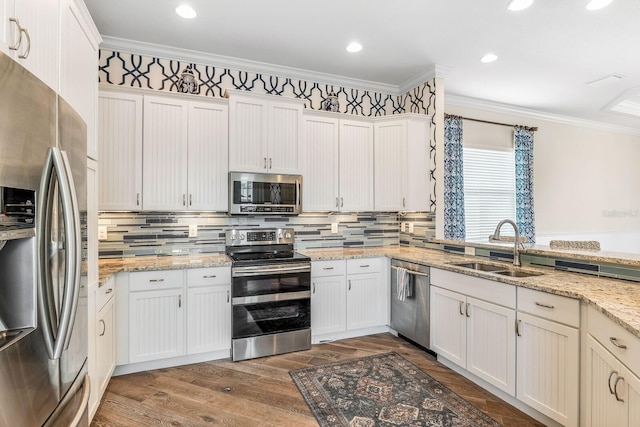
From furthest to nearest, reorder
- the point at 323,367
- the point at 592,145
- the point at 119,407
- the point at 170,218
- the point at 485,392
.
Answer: the point at 592,145 → the point at 170,218 → the point at 323,367 → the point at 485,392 → the point at 119,407

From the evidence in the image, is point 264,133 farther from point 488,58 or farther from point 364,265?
point 488,58

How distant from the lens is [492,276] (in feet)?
7.68

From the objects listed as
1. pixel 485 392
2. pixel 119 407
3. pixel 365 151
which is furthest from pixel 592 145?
pixel 119 407

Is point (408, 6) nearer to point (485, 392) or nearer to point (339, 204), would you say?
point (339, 204)

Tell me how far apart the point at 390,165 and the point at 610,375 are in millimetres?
2690

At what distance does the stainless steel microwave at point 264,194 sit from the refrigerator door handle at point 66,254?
2060mm

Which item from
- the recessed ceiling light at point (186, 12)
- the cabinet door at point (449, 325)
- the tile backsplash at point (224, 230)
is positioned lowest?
the cabinet door at point (449, 325)

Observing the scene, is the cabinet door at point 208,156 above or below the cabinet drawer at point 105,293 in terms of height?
above

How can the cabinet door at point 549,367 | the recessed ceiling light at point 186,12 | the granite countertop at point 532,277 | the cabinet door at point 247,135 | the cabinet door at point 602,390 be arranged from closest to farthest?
the cabinet door at point 602,390 < the granite countertop at point 532,277 < the cabinet door at point 549,367 < the recessed ceiling light at point 186,12 < the cabinet door at point 247,135

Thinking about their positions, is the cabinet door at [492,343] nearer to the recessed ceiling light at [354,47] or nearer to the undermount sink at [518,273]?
the undermount sink at [518,273]

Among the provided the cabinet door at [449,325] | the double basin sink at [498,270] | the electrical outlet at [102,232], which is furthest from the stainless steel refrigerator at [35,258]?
the double basin sink at [498,270]

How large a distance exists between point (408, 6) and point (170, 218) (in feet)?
9.23

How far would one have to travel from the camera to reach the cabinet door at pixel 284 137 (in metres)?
3.37

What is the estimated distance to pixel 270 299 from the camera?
2998mm
